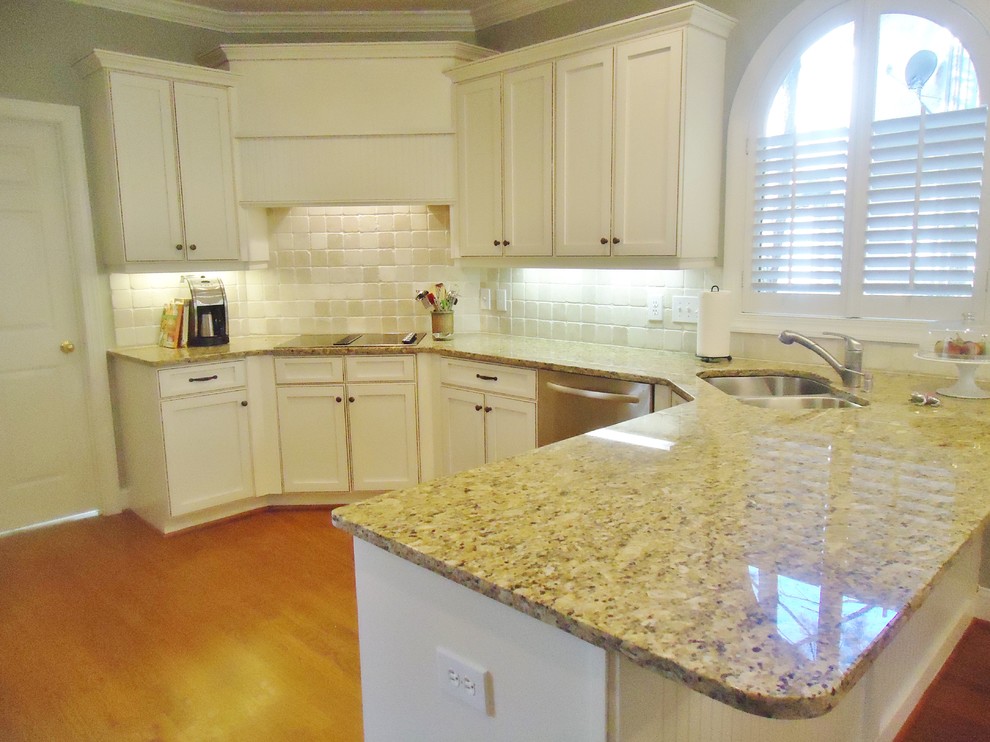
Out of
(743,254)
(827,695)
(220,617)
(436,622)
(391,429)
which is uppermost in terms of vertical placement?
(743,254)

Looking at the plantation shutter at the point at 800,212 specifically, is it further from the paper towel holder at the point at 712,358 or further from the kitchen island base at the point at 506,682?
the kitchen island base at the point at 506,682

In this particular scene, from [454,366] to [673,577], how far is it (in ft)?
9.01

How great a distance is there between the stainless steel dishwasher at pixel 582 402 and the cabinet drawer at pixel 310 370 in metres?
1.16

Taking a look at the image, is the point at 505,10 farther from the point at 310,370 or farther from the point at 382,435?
the point at 382,435

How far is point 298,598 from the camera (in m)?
2.95

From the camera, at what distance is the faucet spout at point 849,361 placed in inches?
98.0

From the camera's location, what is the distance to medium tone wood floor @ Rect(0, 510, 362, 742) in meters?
2.21

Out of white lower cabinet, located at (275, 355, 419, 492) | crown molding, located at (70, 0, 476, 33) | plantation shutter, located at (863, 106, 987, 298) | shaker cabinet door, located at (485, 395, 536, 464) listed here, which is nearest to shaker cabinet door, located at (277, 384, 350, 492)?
white lower cabinet, located at (275, 355, 419, 492)

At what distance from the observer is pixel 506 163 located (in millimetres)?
3660

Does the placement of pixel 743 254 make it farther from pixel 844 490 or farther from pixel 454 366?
pixel 844 490

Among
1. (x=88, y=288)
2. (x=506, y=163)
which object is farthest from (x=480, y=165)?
(x=88, y=288)

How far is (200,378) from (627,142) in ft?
7.76

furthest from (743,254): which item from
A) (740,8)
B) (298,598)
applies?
(298,598)

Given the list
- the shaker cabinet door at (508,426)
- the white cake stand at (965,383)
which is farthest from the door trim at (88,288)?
the white cake stand at (965,383)
